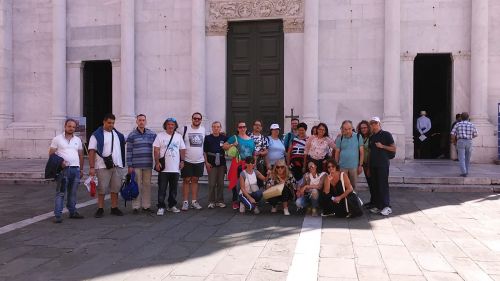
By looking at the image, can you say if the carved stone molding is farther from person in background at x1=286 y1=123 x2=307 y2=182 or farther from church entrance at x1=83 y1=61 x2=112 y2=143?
person in background at x1=286 y1=123 x2=307 y2=182

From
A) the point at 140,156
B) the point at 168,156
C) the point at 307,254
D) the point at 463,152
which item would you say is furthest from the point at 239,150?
the point at 463,152

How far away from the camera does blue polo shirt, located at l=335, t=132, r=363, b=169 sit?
8.29 m

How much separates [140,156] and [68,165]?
1228 mm

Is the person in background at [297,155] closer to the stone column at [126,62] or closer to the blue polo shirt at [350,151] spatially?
the blue polo shirt at [350,151]

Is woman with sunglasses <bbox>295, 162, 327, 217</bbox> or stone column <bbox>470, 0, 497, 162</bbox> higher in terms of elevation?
stone column <bbox>470, 0, 497, 162</bbox>

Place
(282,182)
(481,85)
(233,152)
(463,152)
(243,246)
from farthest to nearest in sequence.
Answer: (481,85) < (463,152) < (233,152) < (282,182) < (243,246)

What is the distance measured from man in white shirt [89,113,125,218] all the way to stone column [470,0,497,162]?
1197 cm

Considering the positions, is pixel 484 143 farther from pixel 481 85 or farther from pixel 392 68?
pixel 392 68

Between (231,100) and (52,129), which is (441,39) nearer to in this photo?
(231,100)

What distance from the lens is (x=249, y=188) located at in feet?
27.2

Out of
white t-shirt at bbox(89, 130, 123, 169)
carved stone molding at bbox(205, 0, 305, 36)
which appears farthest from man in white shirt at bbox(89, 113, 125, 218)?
carved stone molding at bbox(205, 0, 305, 36)

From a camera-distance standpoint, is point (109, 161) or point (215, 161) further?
point (215, 161)

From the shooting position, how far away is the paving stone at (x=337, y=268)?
473 cm

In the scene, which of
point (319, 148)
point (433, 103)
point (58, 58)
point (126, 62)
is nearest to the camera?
point (319, 148)
